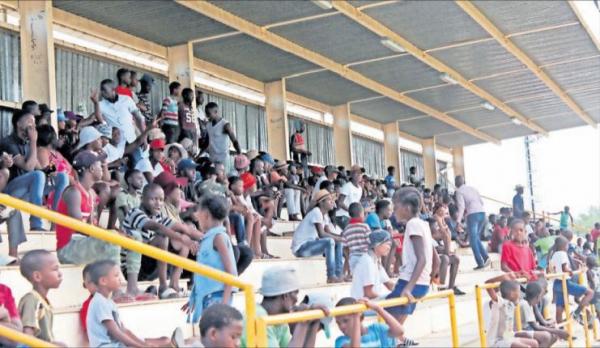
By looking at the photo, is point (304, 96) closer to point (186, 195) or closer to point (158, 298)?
point (186, 195)

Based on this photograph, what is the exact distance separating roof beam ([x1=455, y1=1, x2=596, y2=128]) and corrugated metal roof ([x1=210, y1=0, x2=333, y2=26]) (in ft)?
7.67

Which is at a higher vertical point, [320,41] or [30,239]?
[320,41]

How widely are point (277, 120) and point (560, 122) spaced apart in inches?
420

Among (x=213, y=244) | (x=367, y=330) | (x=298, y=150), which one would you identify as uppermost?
(x=298, y=150)

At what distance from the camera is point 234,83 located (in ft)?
62.1

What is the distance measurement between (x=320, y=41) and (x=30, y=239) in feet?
31.1

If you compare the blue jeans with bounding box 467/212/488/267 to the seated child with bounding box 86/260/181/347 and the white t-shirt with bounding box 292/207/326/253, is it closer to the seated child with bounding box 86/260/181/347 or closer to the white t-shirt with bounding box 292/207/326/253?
the white t-shirt with bounding box 292/207/326/253

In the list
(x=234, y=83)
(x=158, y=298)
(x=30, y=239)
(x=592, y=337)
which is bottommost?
(x=592, y=337)

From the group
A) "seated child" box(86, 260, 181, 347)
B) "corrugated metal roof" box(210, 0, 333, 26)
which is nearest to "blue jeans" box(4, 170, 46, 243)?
"seated child" box(86, 260, 181, 347)

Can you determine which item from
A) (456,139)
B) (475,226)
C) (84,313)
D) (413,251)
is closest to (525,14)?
(475,226)

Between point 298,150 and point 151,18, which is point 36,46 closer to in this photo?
point 151,18

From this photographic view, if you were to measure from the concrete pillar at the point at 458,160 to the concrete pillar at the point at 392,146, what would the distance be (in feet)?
18.8

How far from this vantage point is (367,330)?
5680 mm

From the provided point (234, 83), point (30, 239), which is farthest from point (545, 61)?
point (30, 239)
